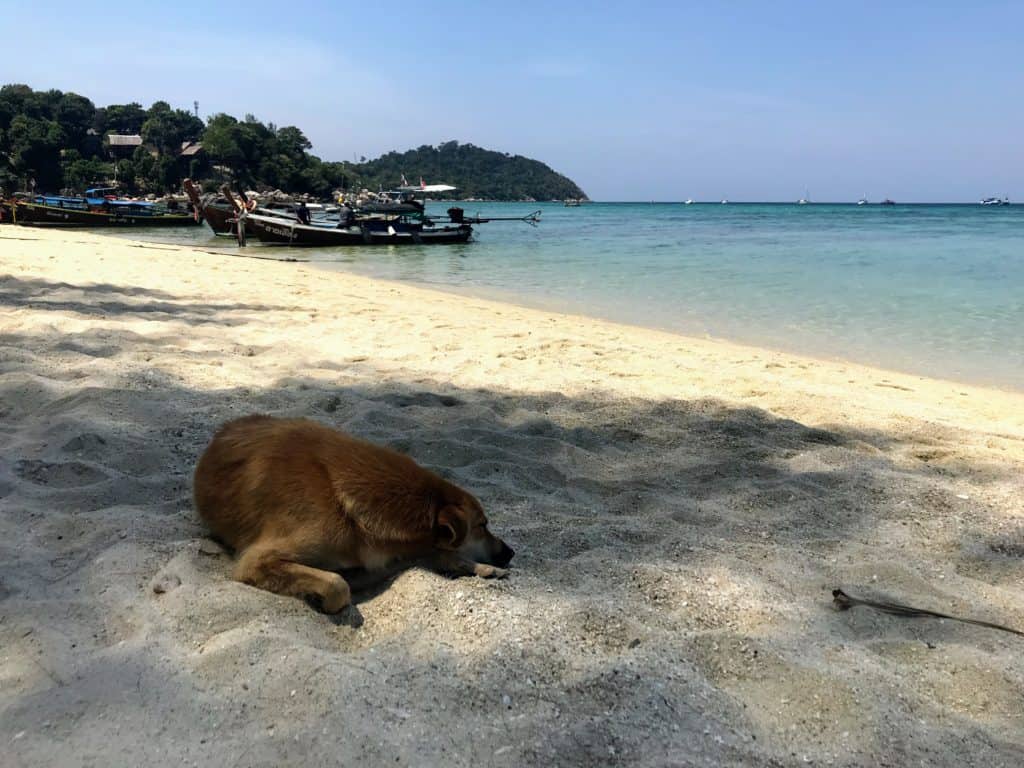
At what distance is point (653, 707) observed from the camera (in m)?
1.84

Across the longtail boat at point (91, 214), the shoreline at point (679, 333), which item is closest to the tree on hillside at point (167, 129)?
the longtail boat at point (91, 214)

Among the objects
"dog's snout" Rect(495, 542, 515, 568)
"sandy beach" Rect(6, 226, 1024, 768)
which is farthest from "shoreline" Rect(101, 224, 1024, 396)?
"dog's snout" Rect(495, 542, 515, 568)

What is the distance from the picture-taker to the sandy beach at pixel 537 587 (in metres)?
1.72

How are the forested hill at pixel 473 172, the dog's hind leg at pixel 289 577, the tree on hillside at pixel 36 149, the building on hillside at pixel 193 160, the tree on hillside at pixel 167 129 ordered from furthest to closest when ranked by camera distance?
1. the forested hill at pixel 473 172
2. the tree on hillside at pixel 167 129
3. the building on hillside at pixel 193 160
4. the tree on hillside at pixel 36 149
5. the dog's hind leg at pixel 289 577

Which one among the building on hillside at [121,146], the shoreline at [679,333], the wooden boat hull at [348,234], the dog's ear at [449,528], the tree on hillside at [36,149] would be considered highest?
the building on hillside at [121,146]

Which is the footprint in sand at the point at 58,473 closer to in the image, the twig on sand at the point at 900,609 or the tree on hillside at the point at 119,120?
the twig on sand at the point at 900,609

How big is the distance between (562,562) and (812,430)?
260 cm

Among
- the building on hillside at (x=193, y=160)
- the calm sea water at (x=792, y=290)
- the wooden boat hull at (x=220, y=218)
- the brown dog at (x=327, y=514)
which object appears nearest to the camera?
the brown dog at (x=327, y=514)

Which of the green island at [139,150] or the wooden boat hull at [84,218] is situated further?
the green island at [139,150]

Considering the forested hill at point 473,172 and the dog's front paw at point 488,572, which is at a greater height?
the forested hill at point 473,172

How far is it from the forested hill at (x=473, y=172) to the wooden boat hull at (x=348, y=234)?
118 metres

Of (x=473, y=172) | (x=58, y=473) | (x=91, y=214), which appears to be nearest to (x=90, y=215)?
(x=91, y=214)

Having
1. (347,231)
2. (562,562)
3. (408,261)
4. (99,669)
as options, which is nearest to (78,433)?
(99,669)

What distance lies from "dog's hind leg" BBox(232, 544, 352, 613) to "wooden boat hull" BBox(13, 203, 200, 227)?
3279 centimetres
